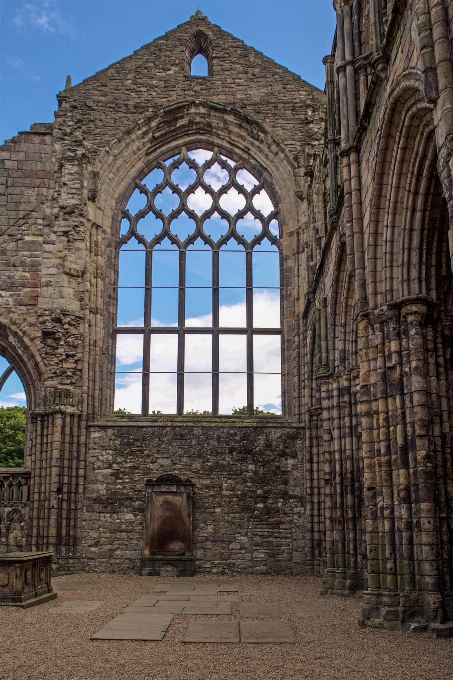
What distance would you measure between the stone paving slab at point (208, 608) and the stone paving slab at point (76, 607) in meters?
1.24

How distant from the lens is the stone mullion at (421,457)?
22.5 feet

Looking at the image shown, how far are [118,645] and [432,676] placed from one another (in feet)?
9.02

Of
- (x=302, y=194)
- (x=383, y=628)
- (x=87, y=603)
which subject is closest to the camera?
(x=383, y=628)

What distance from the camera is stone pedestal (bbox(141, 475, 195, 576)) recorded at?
46.3 ft

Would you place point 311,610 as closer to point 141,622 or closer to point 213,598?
point 213,598

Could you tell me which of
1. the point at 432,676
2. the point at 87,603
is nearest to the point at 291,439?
the point at 87,603

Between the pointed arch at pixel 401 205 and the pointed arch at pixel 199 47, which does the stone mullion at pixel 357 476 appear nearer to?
the pointed arch at pixel 401 205

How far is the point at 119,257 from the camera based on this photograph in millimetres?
17078

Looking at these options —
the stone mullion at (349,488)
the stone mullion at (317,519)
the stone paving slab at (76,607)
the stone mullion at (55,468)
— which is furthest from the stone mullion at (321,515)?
the stone paving slab at (76,607)

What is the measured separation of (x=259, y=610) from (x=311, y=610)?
65 centimetres

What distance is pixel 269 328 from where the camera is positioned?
16.6m

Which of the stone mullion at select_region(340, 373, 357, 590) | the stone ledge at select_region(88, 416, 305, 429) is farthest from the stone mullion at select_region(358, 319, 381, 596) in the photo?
the stone ledge at select_region(88, 416, 305, 429)

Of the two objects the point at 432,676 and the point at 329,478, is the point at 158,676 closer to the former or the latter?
the point at 432,676

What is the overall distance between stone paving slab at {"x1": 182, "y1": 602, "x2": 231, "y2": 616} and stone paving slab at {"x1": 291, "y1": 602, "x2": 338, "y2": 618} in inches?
33.6
